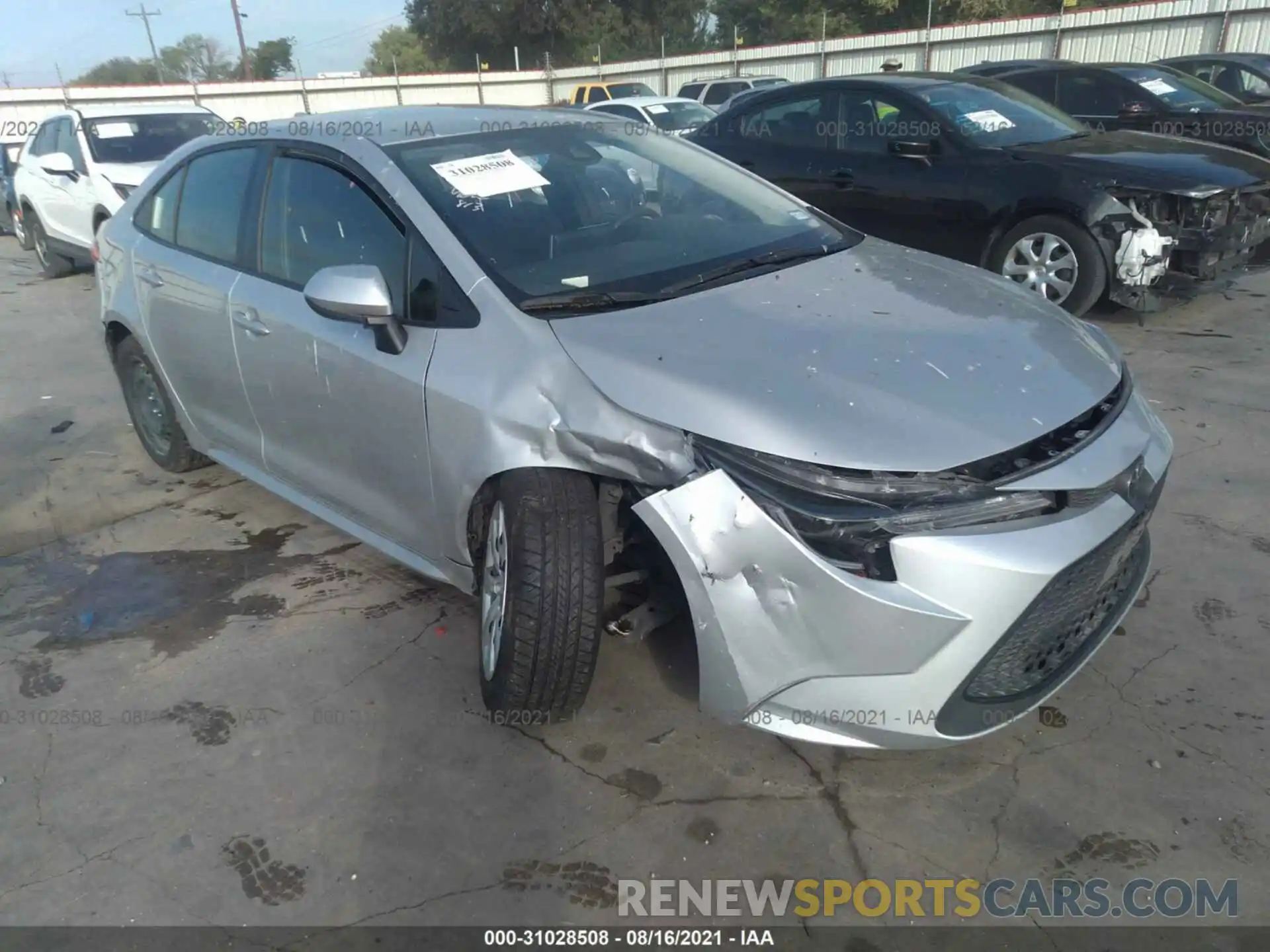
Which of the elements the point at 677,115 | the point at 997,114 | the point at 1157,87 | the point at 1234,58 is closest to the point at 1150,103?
the point at 1157,87

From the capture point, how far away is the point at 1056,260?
594 centimetres

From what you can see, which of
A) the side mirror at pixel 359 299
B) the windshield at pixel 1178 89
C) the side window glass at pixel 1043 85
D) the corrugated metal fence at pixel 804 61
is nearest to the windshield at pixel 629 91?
the corrugated metal fence at pixel 804 61

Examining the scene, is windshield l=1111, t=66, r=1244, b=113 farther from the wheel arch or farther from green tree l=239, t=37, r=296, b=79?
green tree l=239, t=37, r=296, b=79

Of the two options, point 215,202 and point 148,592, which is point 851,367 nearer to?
point 215,202

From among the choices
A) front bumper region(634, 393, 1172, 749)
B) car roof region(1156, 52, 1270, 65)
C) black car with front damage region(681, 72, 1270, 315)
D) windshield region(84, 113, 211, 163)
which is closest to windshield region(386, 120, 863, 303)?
front bumper region(634, 393, 1172, 749)

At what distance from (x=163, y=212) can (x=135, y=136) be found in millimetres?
6212

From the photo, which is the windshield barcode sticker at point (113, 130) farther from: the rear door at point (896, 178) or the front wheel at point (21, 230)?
the rear door at point (896, 178)

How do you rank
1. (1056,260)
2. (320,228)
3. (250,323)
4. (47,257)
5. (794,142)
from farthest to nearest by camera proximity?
(47,257)
(794,142)
(1056,260)
(250,323)
(320,228)

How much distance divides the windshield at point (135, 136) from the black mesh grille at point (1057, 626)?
9.32 meters

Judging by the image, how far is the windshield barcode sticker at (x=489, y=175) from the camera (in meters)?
2.98

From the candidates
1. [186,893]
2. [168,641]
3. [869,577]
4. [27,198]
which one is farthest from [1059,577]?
[27,198]

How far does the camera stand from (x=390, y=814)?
251cm

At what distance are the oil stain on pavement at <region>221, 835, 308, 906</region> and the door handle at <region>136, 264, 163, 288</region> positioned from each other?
2.56m

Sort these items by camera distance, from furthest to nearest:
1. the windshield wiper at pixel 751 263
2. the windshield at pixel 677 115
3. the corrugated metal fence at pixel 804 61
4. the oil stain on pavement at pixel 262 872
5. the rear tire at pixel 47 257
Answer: the corrugated metal fence at pixel 804 61 → the windshield at pixel 677 115 → the rear tire at pixel 47 257 → the windshield wiper at pixel 751 263 → the oil stain on pavement at pixel 262 872
